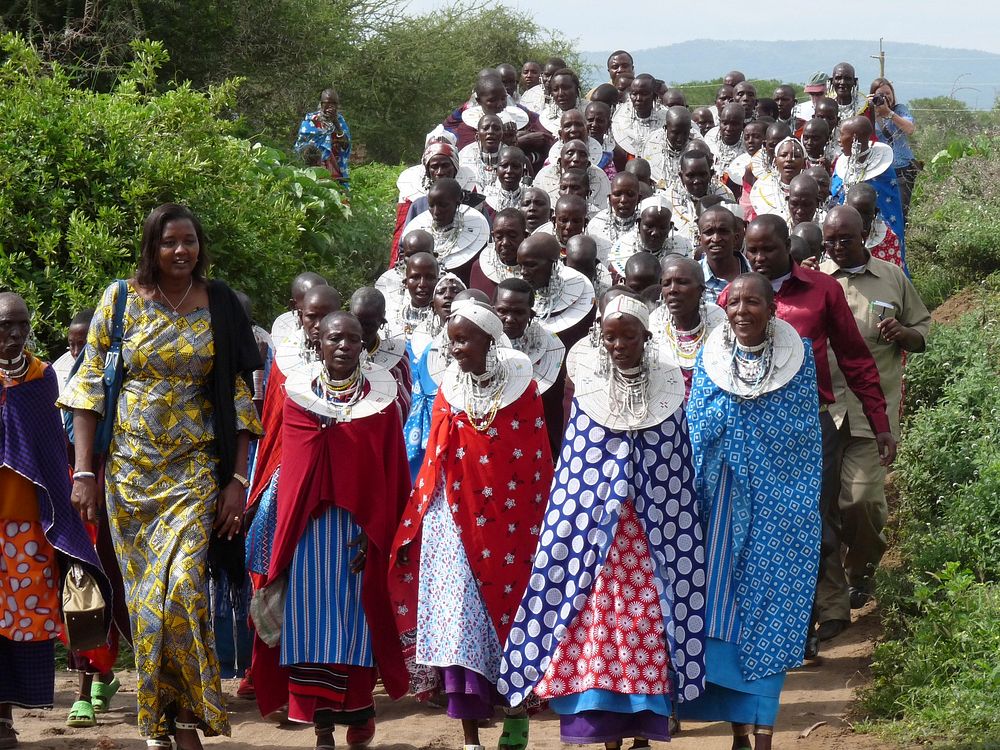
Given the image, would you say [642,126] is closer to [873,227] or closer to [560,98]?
[560,98]

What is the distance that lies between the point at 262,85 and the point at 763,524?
13895mm

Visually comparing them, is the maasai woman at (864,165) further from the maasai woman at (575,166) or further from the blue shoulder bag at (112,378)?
the blue shoulder bag at (112,378)

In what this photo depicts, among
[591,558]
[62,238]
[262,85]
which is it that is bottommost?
[591,558]

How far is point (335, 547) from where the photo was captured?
256 inches

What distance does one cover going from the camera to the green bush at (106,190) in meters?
9.18

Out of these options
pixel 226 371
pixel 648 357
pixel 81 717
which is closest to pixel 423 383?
pixel 226 371

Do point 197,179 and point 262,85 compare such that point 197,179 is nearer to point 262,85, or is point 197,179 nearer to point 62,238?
point 62,238

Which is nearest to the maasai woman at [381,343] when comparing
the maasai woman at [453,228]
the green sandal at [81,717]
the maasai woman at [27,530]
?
the maasai woman at [27,530]

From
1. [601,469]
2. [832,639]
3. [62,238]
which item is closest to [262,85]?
[62,238]

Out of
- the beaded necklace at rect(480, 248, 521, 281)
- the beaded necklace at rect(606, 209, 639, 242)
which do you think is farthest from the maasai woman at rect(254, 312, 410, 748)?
the beaded necklace at rect(606, 209, 639, 242)

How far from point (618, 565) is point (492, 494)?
82cm

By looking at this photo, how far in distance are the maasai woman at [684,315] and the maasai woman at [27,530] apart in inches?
115

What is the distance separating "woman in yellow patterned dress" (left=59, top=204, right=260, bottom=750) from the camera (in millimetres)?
5980

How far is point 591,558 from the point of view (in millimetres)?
5941
